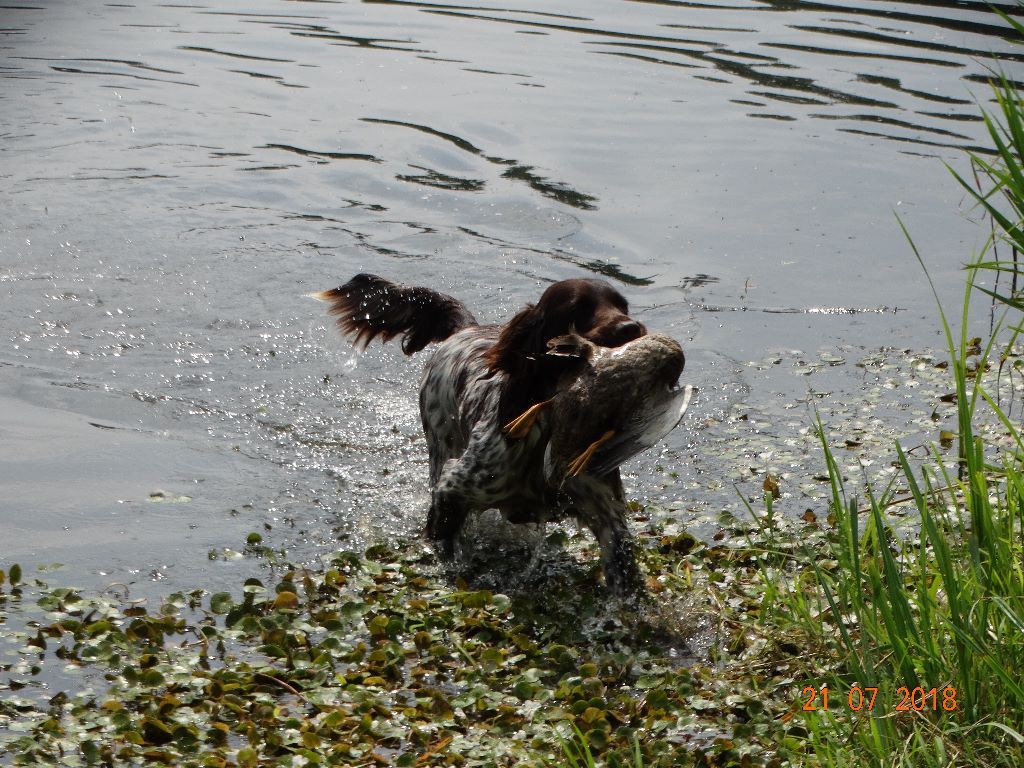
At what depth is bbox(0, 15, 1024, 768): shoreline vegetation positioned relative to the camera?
3201mm

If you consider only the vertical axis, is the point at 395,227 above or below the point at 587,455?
below

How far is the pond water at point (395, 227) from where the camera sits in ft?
20.3

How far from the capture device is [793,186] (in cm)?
1044

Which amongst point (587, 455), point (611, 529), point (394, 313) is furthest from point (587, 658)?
point (394, 313)

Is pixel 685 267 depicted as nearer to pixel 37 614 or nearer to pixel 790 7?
pixel 37 614

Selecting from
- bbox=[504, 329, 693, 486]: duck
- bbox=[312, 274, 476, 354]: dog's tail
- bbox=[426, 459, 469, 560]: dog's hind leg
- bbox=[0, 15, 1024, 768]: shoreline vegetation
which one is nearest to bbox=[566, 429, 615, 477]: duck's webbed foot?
bbox=[504, 329, 693, 486]: duck

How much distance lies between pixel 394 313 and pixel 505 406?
148 cm

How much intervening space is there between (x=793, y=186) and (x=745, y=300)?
2.33 metres

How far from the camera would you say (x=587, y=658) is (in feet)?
14.9

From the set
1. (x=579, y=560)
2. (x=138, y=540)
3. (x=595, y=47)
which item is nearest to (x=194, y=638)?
(x=138, y=540)

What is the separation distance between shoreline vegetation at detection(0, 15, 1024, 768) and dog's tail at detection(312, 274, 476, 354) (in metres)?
1.43
